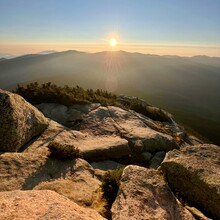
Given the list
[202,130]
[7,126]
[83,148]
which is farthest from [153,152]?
[202,130]

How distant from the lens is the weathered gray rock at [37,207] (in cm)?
637

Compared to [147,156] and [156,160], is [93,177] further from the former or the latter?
[156,160]

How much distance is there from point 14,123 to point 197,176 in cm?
883

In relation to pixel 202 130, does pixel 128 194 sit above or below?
above

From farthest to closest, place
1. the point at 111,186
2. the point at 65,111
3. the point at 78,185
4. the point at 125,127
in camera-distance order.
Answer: the point at 65,111 → the point at 125,127 → the point at 78,185 → the point at 111,186

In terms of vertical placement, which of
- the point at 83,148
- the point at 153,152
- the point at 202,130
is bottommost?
the point at 202,130

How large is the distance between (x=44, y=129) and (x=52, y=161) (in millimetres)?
5116

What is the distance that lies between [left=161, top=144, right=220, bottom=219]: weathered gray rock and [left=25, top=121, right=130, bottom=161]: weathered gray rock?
5111 millimetres

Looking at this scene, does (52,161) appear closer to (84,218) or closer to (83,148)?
(83,148)

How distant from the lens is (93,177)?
11742 mm

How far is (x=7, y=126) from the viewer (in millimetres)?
12891

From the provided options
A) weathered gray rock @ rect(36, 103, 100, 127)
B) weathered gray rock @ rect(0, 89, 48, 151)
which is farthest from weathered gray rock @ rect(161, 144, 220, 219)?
weathered gray rock @ rect(36, 103, 100, 127)

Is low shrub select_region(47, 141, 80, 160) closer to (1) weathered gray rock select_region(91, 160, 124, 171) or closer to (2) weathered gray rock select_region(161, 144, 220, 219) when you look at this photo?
(1) weathered gray rock select_region(91, 160, 124, 171)

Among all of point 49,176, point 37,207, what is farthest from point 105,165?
point 37,207
